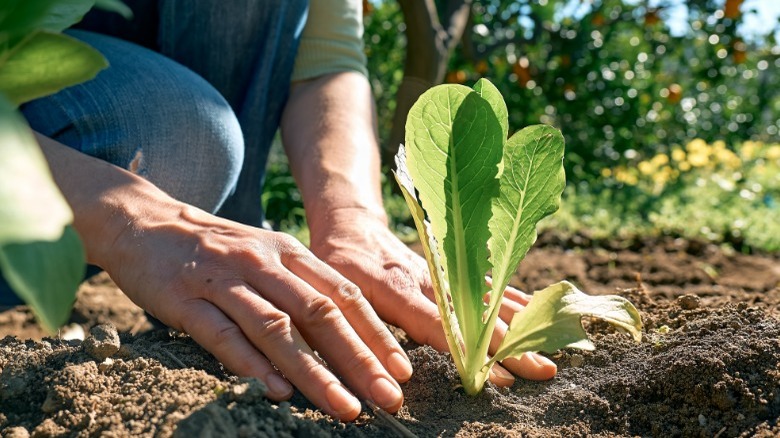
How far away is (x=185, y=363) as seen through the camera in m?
1.25

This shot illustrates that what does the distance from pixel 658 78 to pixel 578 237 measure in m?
2.14

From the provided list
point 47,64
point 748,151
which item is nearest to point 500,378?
point 47,64

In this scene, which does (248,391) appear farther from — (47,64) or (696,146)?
(696,146)

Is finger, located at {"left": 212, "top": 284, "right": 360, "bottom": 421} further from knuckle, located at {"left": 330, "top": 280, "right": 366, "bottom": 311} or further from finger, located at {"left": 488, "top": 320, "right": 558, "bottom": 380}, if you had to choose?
finger, located at {"left": 488, "top": 320, "right": 558, "bottom": 380}

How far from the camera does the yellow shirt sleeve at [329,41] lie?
2.28 meters

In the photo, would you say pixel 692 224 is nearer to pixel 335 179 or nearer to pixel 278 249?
pixel 335 179

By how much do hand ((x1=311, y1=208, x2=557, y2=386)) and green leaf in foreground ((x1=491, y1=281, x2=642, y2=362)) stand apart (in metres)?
0.18

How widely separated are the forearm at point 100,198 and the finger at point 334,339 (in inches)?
11.0

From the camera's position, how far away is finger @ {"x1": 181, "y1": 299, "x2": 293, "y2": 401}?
1174 millimetres

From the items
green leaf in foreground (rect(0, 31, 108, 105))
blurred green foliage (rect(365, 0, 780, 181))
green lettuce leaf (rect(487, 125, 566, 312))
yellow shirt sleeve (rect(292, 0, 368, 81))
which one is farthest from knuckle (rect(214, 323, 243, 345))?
blurred green foliage (rect(365, 0, 780, 181))

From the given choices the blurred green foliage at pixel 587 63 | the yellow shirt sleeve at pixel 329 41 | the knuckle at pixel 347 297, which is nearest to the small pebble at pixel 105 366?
the knuckle at pixel 347 297

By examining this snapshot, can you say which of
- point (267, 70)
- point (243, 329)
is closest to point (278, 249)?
point (243, 329)

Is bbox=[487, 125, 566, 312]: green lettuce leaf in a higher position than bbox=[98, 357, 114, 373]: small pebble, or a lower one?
higher

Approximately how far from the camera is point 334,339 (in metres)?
1.22
